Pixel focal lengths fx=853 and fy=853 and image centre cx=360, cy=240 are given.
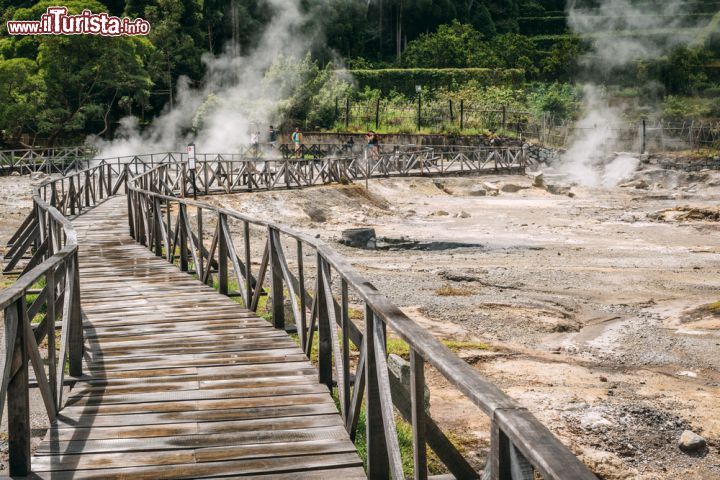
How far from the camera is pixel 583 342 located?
1136 centimetres

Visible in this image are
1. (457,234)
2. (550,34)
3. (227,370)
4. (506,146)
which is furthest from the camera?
(550,34)

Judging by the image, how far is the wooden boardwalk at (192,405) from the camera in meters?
4.34

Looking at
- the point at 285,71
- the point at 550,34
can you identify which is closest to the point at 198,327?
the point at 285,71

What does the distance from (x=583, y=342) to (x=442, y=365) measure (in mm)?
8819

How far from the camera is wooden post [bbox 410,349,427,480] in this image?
335 centimetres

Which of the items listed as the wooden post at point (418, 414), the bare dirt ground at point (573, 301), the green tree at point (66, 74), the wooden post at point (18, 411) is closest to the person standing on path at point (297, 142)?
the bare dirt ground at point (573, 301)

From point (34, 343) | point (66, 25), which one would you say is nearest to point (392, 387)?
point (34, 343)

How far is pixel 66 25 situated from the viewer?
1581 inches

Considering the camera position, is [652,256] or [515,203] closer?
[652,256]

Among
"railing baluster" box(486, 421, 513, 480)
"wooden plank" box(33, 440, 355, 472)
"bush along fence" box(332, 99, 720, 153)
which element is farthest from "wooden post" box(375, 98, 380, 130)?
"railing baluster" box(486, 421, 513, 480)

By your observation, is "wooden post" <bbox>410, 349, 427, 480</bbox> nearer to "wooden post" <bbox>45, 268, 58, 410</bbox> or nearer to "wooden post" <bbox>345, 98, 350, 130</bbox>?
"wooden post" <bbox>45, 268, 58, 410</bbox>

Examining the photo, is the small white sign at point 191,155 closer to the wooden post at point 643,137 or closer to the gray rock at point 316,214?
the gray rock at point 316,214

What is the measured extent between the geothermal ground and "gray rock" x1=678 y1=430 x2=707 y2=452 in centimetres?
6

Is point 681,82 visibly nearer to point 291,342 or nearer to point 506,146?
point 506,146
